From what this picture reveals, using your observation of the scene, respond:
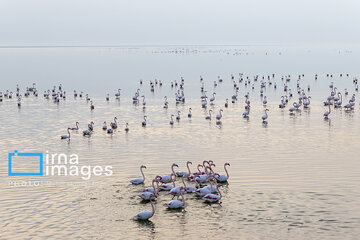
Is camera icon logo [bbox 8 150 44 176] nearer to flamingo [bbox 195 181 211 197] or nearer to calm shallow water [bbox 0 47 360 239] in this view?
calm shallow water [bbox 0 47 360 239]

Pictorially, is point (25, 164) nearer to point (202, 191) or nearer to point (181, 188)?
point (181, 188)

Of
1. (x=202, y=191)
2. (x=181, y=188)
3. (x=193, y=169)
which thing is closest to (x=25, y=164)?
(x=193, y=169)

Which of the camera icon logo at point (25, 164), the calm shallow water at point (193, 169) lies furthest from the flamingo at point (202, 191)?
the camera icon logo at point (25, 164)

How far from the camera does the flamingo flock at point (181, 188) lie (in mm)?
30292

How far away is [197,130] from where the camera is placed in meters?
54.2

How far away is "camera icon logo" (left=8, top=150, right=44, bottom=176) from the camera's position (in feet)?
127

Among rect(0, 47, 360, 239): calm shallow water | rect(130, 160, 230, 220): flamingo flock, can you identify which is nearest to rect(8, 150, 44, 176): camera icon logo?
rect(0, 47, 360, 239): calm shallow water

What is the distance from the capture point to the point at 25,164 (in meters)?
41.0

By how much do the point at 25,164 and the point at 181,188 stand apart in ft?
49.9

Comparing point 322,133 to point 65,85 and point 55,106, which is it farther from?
point 65,85

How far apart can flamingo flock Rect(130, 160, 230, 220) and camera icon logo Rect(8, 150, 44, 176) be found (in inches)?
326

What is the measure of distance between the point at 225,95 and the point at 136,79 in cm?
3869

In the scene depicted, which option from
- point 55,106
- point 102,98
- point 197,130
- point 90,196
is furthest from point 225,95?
point 90,196

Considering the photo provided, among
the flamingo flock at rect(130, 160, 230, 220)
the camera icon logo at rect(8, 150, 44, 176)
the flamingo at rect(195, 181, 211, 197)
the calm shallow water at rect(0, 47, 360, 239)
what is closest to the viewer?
the calm shallow water at rect(0, 47, 360, 239)
